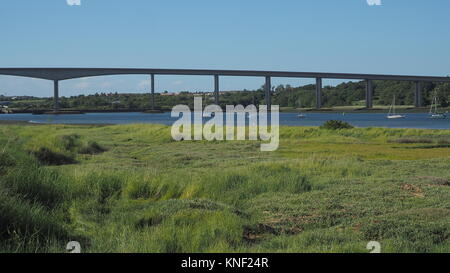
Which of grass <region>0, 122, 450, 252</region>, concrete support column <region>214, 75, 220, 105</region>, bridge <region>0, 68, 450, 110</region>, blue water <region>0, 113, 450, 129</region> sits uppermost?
bridge <region>0, 68, 450, 110</region>

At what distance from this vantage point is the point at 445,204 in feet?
30.5

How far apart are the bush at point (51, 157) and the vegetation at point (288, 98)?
5715 centimetres

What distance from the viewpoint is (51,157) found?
16672 mm

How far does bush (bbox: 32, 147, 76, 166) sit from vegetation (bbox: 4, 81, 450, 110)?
5715cm

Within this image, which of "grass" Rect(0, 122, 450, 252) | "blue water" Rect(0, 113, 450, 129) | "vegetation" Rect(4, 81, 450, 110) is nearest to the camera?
"grass" Rect(0, 122, 450, 252)

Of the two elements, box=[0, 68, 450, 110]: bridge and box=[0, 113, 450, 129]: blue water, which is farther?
box=[0, 113, 450, 129]: blue water

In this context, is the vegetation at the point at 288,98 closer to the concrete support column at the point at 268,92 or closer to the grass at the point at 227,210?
the concrete support column at the point at 268,92

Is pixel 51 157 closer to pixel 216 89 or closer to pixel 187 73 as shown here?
pixel 216 89

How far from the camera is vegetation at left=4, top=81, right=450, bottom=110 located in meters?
90.4

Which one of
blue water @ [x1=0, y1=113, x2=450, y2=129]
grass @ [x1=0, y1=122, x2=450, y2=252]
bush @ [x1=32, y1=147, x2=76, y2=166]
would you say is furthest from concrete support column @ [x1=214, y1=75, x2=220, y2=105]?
grass @ [x1=0, y1=122, x2=450, y2=252]

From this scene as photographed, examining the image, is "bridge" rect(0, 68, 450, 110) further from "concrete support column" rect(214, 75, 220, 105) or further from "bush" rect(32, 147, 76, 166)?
"bush" rect(32, 147, 76, 166)
